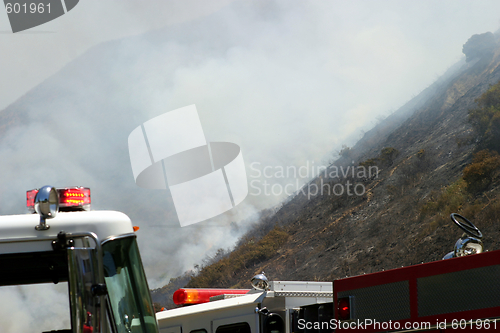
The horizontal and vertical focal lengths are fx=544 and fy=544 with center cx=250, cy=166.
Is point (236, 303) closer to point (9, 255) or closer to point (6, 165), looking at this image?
point (9, 255)

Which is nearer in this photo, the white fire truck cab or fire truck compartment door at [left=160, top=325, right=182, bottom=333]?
the white fire truck cab

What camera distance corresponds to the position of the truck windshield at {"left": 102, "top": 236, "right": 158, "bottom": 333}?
2926 mm

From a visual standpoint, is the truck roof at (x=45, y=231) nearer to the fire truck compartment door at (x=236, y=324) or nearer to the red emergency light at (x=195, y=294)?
the fire truck compartment door at (x=236, y=324)

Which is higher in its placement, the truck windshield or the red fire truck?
the truck windshield

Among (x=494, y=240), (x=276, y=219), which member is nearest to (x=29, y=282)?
(x=494, y=240)

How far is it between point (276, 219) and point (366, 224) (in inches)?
690

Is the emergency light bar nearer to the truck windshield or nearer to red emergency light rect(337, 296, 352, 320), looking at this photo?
the truck windshield

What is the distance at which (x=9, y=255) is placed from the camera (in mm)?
2883

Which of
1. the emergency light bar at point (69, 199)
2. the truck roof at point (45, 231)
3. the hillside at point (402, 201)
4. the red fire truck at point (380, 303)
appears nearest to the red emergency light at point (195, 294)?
the red fire truck at point (380, 303)

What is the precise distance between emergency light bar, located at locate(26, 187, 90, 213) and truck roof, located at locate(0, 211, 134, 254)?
0.17 metres

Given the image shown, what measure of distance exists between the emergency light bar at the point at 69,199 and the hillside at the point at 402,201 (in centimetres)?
2310

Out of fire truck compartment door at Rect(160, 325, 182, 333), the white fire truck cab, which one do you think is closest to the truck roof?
the white fire truck cab

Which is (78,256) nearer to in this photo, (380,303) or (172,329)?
(380,303)

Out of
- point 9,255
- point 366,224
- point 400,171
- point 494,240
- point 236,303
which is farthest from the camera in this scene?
point 400,171
